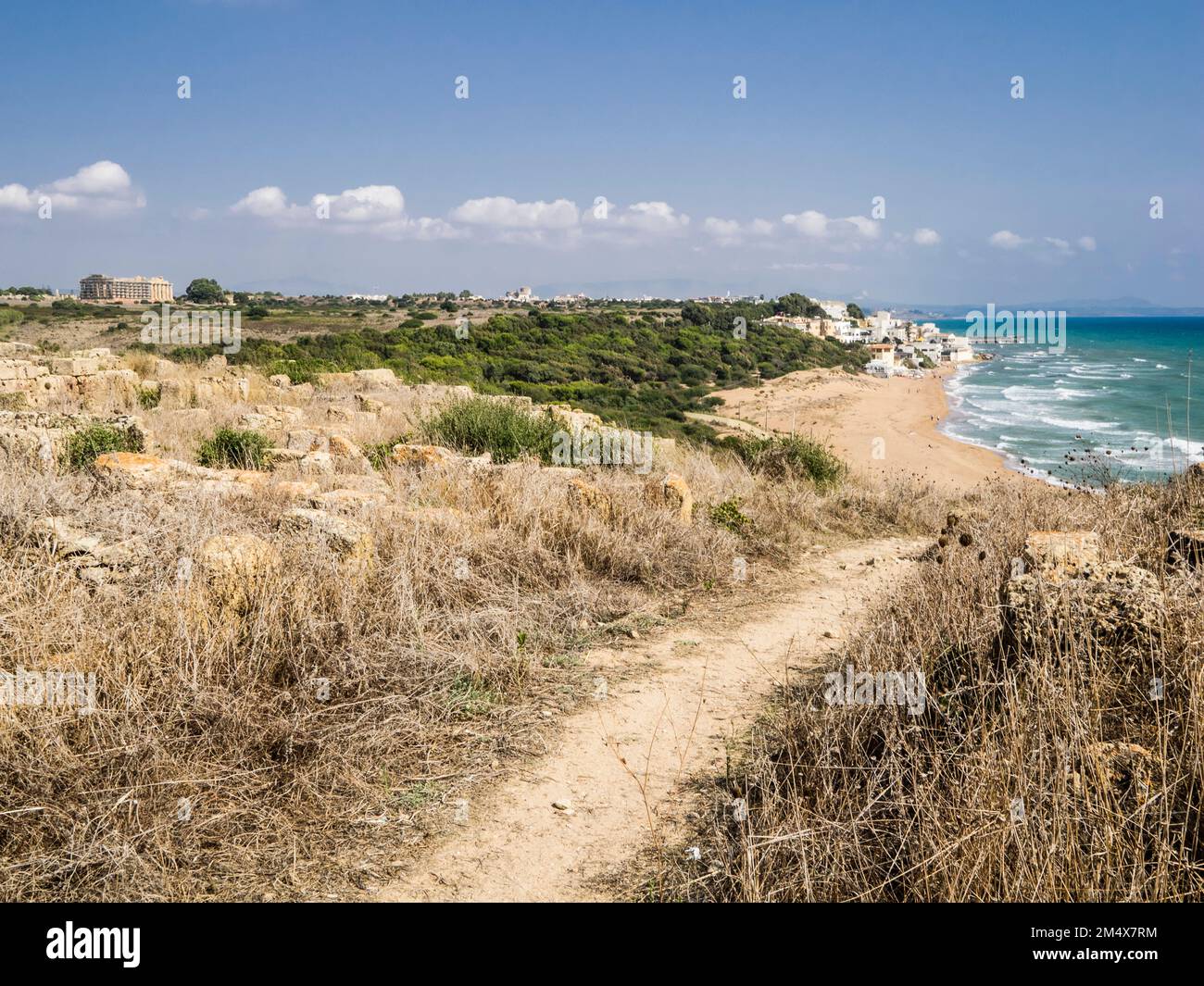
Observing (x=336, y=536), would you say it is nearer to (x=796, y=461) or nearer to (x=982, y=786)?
(x=982, y=786)

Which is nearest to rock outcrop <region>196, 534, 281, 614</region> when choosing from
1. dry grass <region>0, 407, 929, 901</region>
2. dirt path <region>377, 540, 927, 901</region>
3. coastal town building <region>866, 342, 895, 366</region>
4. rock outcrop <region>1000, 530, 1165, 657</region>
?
dry grass <region>0, 407, 929, 901</region>

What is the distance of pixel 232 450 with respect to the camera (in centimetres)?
920

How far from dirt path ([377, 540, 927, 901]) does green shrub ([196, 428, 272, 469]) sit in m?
5.59

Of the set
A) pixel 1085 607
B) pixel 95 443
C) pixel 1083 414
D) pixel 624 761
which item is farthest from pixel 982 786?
pixel 1083 414

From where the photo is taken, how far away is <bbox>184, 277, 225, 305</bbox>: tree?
55.9 meters

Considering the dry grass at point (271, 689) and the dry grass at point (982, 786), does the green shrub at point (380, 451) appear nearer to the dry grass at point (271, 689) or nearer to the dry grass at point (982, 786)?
the dry grass at point (271, 689)

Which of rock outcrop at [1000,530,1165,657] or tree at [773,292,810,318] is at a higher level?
tree at [773,292,810,318]

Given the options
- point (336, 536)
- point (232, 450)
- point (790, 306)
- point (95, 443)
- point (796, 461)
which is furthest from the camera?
point (790, 306)

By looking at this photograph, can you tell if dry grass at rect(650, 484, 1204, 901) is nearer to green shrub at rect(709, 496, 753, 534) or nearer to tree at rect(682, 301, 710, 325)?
green shrub at rect(709, 496, 753, 534)

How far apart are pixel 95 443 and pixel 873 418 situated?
32679 millimetres
